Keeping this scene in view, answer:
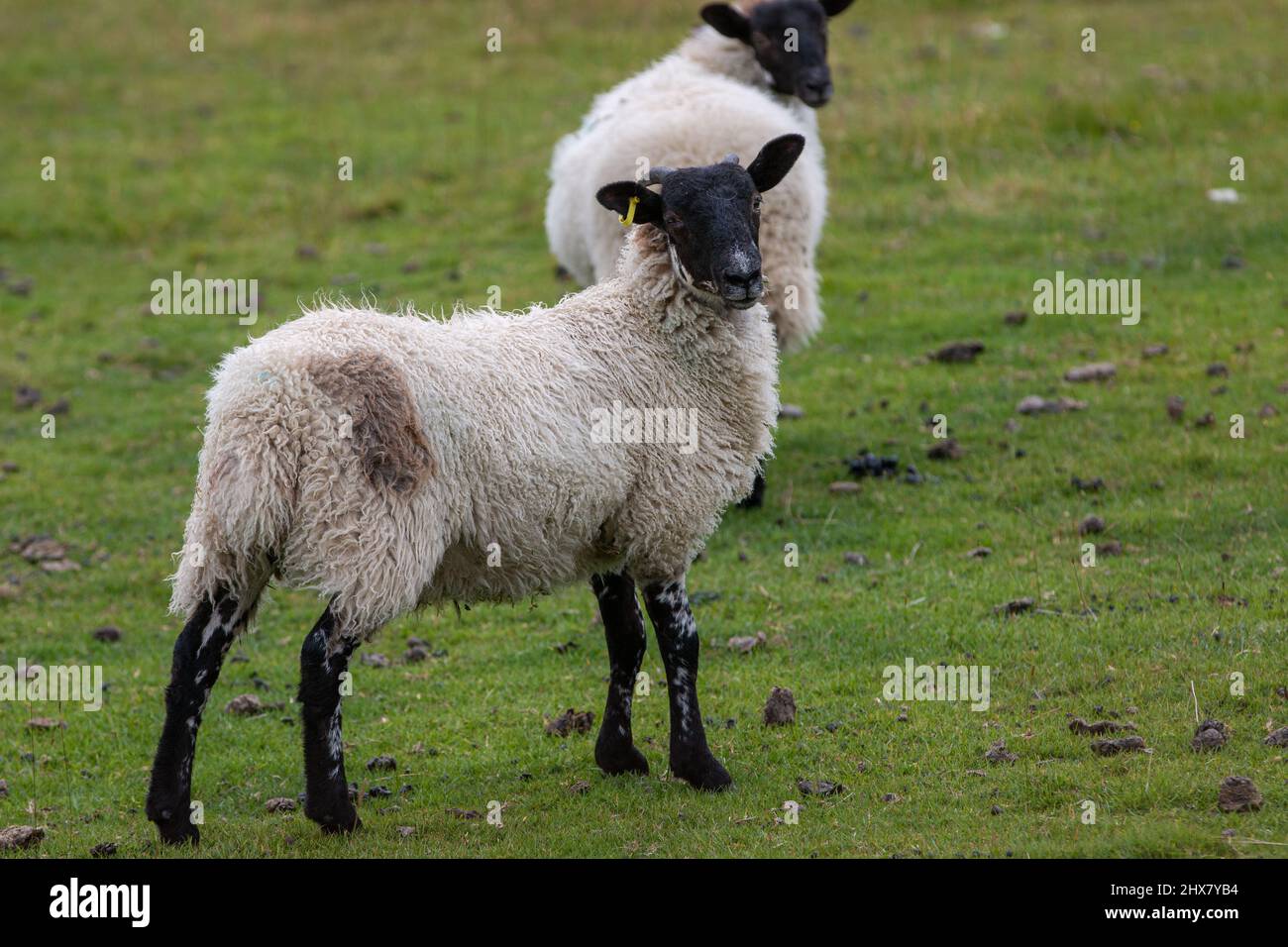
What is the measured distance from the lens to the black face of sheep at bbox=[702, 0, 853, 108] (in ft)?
42.1

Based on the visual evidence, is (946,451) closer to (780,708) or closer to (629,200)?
(780,708)

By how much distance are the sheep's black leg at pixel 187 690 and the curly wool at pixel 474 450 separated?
10 centimetres

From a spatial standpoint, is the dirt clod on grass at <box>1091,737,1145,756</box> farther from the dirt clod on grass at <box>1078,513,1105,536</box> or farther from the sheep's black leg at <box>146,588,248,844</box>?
the sheep's black leg at <box>146,588,248,844</box>

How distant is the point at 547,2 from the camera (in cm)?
2658

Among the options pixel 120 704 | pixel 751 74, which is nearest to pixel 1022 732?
pixel 120 704

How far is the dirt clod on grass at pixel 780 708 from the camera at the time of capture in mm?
8109

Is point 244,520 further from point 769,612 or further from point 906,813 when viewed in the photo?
point 769,612

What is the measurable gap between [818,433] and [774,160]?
479cm

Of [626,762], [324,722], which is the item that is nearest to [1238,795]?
[626,762]

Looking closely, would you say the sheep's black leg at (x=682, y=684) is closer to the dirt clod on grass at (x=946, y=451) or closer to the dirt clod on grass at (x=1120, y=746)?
the dirt clod on grass at (x=1120, y=746)

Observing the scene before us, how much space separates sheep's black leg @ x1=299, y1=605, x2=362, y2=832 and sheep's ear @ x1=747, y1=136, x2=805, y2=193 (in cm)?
327

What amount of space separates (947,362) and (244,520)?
838cm

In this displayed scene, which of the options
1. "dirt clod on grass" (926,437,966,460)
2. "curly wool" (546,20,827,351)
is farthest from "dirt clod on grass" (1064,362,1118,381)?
"curly wool" (546,20,827,351)

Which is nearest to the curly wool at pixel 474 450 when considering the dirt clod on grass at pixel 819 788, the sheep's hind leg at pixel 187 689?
the sheep's hind leg at pixel 187 689
